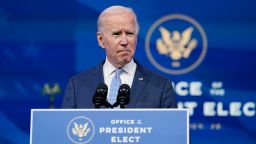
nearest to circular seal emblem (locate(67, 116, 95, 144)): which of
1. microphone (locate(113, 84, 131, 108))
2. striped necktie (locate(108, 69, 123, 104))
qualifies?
microphone (locate(113, 84, 131, 108))

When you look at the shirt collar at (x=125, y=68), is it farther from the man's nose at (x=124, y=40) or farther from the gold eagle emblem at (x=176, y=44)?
the gold eagle emblem at (x=176, y=44)

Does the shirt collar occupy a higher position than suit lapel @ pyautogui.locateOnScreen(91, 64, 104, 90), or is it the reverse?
the shirt collar

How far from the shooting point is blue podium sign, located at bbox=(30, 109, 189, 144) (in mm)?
1718

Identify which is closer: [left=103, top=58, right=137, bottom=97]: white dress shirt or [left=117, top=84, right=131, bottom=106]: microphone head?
[left=117, top=84, right=131, bottom=106]: microphone head

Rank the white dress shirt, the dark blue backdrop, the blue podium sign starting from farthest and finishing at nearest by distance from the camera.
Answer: the dark blue backdrop, the white dress shirt, the blue podium sign

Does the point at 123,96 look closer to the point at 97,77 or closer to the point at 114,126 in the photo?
the point at 114,126

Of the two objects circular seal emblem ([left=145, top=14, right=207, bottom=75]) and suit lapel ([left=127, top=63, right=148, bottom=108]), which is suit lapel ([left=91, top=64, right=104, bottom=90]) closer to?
suit lapel ([left=127, top=63, right=148, bottom=108])

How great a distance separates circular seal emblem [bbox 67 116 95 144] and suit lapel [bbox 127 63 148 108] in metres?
0.33

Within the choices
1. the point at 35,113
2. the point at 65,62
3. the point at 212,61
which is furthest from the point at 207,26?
the point at 35,113

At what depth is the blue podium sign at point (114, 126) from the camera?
5.64 ft

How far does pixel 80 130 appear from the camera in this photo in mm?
1726

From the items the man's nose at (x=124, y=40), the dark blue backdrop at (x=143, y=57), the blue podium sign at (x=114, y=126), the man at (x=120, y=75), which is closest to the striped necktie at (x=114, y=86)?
the man at (x=120, y=75)

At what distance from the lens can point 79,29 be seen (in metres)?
3.94

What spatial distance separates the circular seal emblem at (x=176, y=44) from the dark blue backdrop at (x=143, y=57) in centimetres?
1
